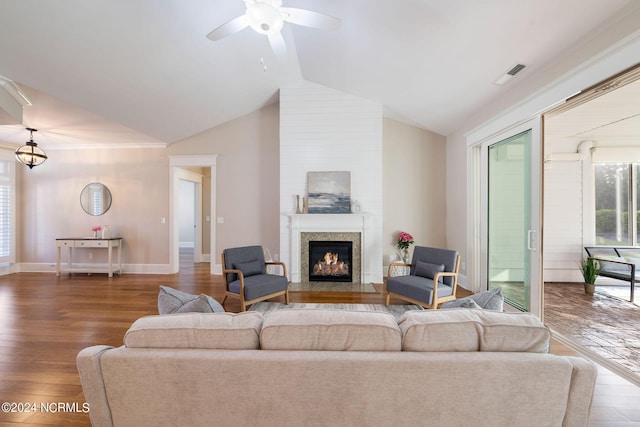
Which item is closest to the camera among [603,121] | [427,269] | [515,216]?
[515,216]

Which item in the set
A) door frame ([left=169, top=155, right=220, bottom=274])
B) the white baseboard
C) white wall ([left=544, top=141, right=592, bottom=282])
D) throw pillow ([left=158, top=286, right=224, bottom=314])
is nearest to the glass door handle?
white wall ([left=544, top=141, right=592, bottom=282])

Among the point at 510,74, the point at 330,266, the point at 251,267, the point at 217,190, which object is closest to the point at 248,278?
the point at 251,267

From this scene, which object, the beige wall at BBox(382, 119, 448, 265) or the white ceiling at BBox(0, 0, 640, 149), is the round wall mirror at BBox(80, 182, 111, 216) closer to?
the white ceiling at BBox(0, 0, 640, 149)

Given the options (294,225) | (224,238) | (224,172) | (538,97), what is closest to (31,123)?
(224,172)

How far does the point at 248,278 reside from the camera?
144 inches

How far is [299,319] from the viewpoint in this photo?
119 centimetres

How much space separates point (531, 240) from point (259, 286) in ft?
10.5

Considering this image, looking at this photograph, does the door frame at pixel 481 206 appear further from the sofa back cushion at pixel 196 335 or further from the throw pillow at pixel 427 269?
the sofa back cushion at pixel 196 335

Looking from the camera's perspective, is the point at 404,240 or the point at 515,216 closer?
the point at 515,216

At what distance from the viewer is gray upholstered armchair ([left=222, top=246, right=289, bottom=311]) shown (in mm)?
3400

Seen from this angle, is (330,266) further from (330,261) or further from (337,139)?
(337,139)

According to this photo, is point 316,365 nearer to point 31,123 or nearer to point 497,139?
point 497,139

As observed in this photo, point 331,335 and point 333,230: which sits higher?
point 333,230

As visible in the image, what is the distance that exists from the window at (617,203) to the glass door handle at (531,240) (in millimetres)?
3094
